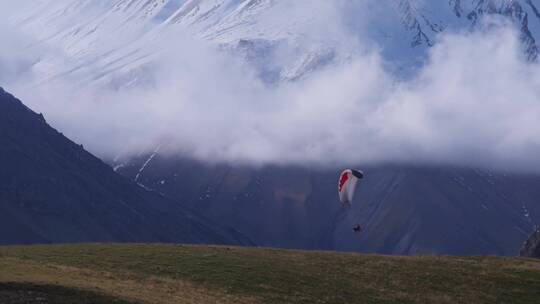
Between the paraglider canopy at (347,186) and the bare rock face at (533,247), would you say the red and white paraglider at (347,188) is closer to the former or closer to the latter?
the paraglider canopy at (347,186)

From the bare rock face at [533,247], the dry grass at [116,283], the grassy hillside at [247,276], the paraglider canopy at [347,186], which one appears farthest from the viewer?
the bare rock face at [533,247]

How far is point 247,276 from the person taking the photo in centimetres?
6919

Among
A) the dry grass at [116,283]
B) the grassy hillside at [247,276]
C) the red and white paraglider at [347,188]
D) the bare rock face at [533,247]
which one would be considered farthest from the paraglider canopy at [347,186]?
the bare rock face at [533,247]

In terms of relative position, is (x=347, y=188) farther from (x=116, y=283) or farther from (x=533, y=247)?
(x=533, y=247)

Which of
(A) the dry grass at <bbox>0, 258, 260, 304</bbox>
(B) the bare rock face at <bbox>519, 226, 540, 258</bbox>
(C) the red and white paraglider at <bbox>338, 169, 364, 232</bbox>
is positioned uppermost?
(B) the bare rock face at <bbox>519, 226, 540, 258</bbox>

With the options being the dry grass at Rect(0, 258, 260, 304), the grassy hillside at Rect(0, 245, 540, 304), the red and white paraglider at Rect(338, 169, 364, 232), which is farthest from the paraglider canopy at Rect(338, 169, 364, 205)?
the dry grass at Rect(0, 258, 260, 304)

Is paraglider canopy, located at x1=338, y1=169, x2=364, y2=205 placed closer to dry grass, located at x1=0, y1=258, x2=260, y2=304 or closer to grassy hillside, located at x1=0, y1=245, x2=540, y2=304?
grassy hillside, located at x1=0, y1=245, x2=540, y2=304

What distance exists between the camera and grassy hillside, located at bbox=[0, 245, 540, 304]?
59.2m

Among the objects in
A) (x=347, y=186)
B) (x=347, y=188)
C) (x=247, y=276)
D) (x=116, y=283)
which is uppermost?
(x=347, y=186)

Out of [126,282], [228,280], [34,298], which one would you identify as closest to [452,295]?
[228,280]

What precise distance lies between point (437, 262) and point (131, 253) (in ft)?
83.6

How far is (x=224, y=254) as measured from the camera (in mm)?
78125

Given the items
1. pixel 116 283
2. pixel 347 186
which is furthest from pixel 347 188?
pixel 116 283

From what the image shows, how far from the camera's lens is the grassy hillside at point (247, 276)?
5916 centimetres
